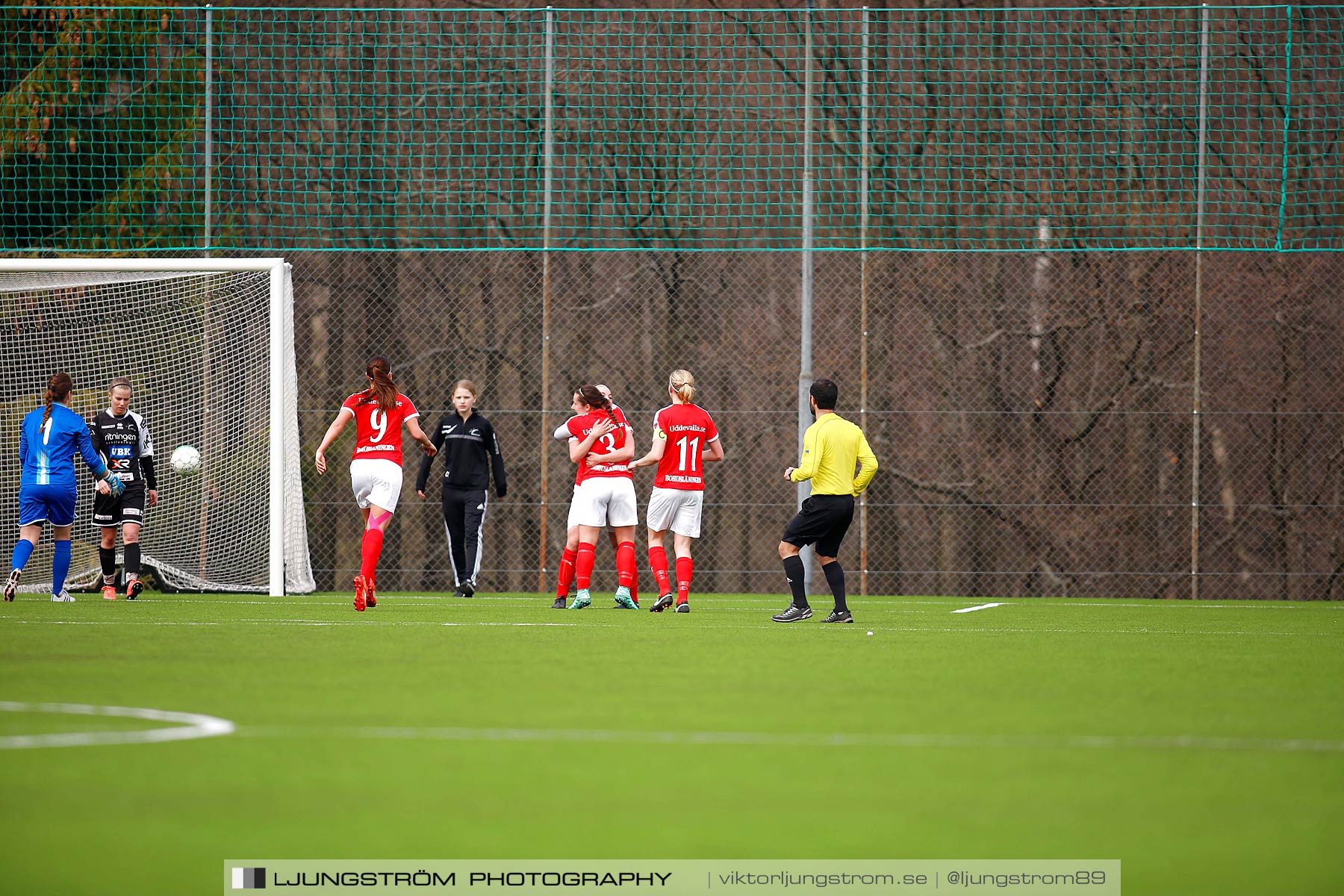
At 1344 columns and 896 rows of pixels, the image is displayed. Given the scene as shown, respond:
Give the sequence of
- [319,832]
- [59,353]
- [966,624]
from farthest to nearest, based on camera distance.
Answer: [59,353], [966,624], [319,832]

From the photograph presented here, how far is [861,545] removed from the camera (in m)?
16.1

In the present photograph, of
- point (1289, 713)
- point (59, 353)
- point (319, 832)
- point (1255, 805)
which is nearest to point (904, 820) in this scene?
point (1255, 805)

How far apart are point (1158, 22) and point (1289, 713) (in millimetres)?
12420

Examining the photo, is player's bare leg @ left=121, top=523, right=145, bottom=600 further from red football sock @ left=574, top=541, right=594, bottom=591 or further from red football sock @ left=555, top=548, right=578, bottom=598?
red football sock @ left=574, top=541, right=594, bottom=591

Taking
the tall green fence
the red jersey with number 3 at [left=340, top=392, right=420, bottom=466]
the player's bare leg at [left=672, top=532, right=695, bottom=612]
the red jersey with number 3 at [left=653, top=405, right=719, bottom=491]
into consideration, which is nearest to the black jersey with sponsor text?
the red jersey with number 3 at [left=340, top=392, right=420, bottom=466]

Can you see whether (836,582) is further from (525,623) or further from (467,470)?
(467,470)

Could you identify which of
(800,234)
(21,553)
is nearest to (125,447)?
(21,553)

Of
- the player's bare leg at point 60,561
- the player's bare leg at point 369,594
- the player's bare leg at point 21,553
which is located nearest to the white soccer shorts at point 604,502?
the player's bare leg at point 369,594

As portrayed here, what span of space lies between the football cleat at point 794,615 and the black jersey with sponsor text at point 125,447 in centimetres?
548

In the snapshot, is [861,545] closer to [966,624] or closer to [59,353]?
[966,624]

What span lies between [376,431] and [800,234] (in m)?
6.86

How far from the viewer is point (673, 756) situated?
5.00 meters

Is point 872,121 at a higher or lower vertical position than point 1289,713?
higher

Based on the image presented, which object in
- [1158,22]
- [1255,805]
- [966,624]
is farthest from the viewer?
[1158,22]
